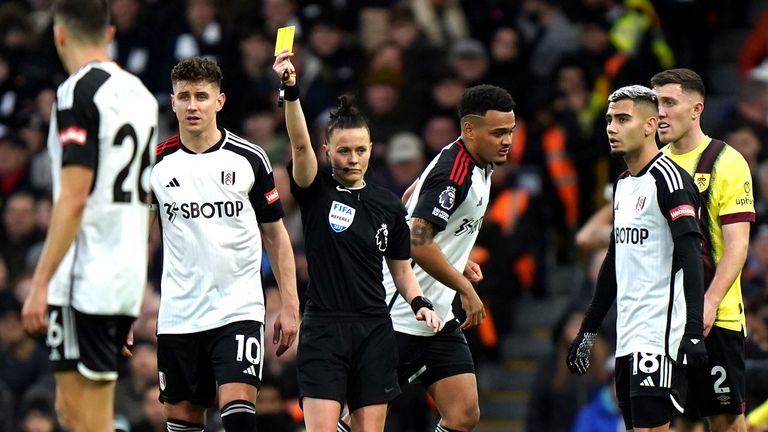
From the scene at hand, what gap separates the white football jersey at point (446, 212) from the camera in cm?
934

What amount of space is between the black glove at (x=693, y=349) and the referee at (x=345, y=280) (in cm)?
144

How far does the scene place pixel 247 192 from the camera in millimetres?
9164

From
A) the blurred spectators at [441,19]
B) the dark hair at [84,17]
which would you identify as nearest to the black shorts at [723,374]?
the dark hair at [84,17]

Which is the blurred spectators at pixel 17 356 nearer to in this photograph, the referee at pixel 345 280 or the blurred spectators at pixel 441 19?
the blurred spectators at pixel 441 19

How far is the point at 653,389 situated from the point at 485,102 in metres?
2.15

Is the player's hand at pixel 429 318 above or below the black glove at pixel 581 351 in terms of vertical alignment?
above

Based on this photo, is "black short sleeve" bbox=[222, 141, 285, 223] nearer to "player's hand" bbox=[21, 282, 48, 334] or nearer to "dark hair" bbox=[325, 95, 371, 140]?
"dark hair" bbox=[325, 95, 371, 140]

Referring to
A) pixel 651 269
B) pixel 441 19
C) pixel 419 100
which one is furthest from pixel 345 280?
pixel 441 19

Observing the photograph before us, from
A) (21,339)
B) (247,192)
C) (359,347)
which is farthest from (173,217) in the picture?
(21,339)

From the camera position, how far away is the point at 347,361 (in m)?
8.94

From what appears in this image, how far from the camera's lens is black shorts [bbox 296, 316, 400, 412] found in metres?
8.87

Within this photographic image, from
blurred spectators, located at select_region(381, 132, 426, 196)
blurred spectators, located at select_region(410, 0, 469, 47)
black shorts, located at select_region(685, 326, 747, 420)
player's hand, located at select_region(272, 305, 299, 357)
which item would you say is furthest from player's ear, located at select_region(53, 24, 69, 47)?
blurred spectators, located at select_region(410, 0, 469, 47)

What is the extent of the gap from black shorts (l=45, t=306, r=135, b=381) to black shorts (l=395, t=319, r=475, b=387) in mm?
2445

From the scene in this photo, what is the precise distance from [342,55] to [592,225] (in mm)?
7501
